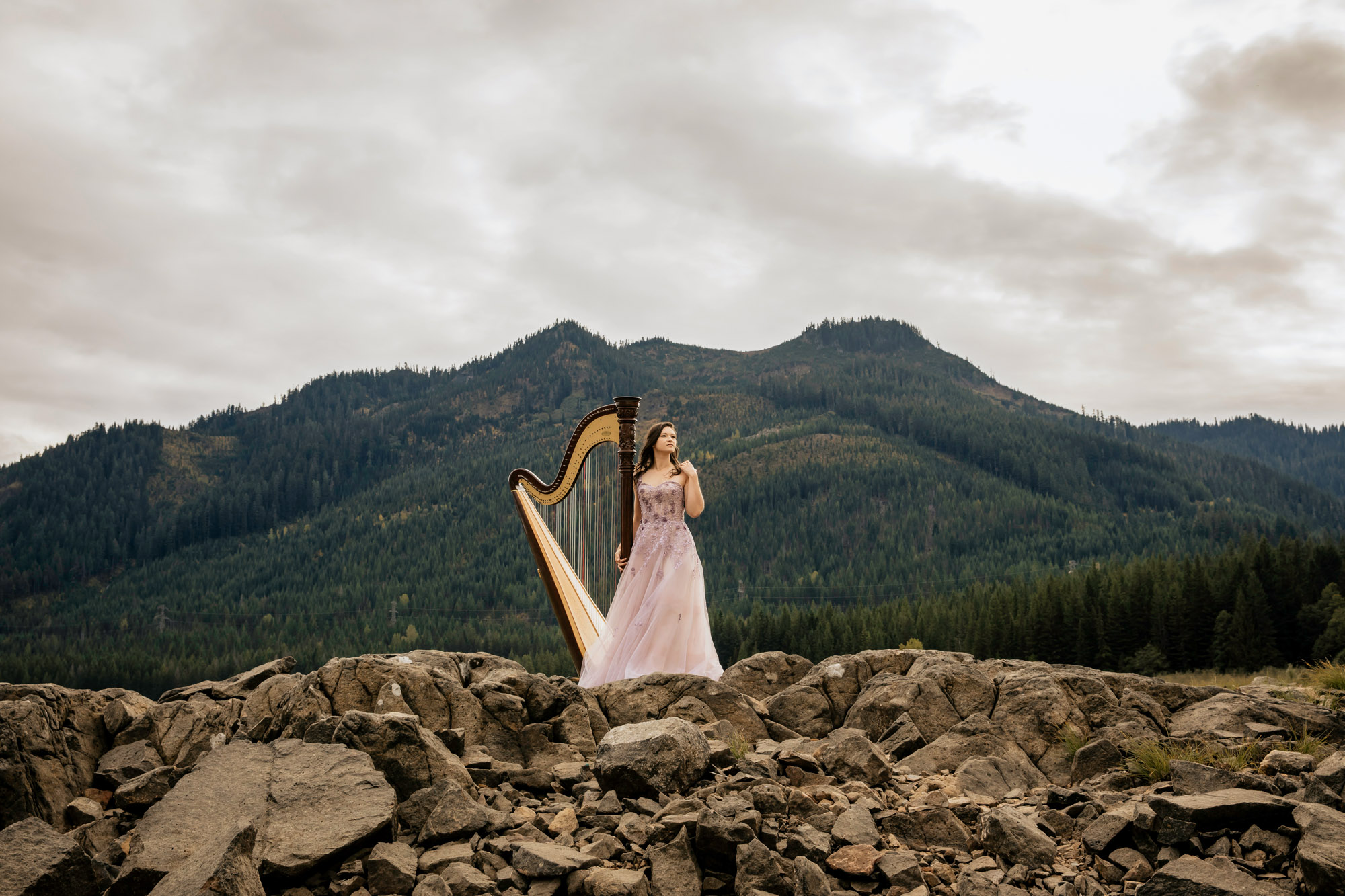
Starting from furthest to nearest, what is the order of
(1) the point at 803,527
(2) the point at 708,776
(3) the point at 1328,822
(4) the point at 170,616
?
1. (1) the point at 803,527
2. (4) the point at 170,616
3. (2) the point at 708,776
4. (3) the point at 1328,822

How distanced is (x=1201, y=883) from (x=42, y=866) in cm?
615

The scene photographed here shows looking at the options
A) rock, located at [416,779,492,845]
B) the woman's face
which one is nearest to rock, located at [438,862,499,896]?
rock, located at [416,779,492,845]

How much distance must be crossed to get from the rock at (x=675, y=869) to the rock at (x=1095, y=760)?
135 inches

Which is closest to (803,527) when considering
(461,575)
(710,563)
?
(710,563)

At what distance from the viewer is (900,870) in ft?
16.8

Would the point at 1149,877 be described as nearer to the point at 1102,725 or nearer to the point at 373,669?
the point at 1102,725

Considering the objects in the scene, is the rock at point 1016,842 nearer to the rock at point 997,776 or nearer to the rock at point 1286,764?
the rock at point 997,776

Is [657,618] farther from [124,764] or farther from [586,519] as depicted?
[124,764]

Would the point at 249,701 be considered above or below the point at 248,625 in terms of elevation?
above

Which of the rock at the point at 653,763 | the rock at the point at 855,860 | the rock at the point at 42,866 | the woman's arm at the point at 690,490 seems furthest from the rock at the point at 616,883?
the woman's arm at the point at 690,490

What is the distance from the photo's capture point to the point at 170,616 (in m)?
166

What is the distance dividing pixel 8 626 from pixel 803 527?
16694cm

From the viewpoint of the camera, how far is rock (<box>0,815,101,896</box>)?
4.57 m

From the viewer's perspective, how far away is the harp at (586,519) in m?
12.5
